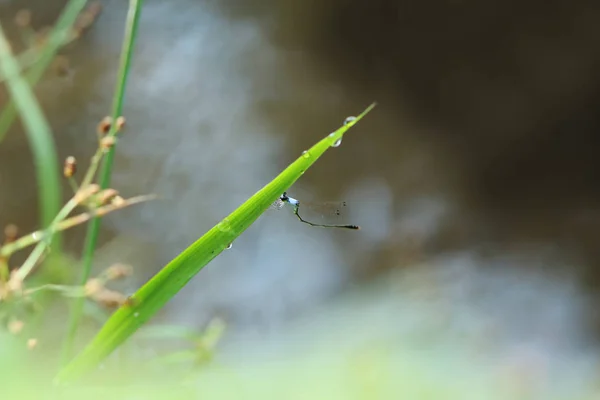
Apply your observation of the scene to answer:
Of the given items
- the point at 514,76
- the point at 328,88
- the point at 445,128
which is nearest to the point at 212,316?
the point at 328,88

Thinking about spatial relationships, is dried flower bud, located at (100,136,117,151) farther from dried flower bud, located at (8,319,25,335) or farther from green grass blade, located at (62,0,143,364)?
Result: dried flower bud, located at (8,319,25,335)

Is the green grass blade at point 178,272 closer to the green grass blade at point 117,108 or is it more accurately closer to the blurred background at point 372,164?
the green grass blade at point 117,108

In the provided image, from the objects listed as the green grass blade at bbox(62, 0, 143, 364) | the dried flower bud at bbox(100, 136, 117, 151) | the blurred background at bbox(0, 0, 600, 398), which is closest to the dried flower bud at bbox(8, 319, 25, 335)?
the green grass blade at bbox(62, 0, 143, 364)

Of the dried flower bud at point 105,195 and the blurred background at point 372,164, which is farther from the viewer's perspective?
the blurred background at point 372,164

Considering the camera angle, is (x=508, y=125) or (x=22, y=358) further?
(x=508, y=125)

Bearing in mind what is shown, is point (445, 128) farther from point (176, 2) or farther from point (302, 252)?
point (176, 2)

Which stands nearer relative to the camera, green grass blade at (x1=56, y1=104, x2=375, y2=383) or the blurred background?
green grass blade at (x1=56, y1=104, x2=375, y2=383)

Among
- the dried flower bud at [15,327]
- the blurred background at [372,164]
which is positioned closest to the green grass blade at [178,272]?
the dried flower bud at [15,327]
